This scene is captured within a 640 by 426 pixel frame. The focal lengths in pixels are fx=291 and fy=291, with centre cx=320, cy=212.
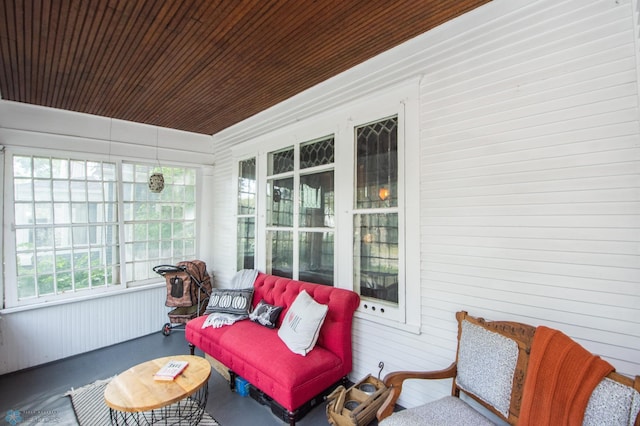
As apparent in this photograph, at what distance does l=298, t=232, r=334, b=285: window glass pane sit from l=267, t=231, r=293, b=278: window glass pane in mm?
216

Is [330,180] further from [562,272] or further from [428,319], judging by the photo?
[562,272]

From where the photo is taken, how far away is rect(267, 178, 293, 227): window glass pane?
370 centimetres

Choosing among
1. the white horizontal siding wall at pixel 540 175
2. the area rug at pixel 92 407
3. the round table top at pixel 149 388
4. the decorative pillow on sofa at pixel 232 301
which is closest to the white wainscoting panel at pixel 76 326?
the area rug at pixel 92 407

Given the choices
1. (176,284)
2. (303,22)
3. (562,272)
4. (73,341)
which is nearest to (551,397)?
(562,272)

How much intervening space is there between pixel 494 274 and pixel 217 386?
2.80m

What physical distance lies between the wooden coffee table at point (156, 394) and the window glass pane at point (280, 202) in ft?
6.06

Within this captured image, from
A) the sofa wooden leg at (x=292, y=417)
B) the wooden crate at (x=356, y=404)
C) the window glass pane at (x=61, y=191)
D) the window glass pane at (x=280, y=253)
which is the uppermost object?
the window glass pane at (x=61, y=191)

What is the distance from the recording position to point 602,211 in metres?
1.66

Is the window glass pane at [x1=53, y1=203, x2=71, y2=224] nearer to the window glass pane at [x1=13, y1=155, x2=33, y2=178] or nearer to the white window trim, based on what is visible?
the window glass pane at [x1=13, y1=155, x2=33, y2=178]

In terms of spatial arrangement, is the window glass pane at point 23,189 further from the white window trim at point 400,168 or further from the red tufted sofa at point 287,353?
the white window trim at point 400,168

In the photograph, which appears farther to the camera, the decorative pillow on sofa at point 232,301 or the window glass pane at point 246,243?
the window glass pane at point 246,243

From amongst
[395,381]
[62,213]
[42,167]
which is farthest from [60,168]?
[395,381]

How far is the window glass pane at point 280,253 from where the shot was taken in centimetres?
369

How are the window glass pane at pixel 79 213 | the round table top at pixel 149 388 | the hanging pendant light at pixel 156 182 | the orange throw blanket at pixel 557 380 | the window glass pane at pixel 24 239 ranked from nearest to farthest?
the orange throw blanket at pixel 557 380 → the round table top at pixel 149 388 → the window glass pane at pixel 24 239 → the window glass pane at pixel 79 213 → the hanging pendant light at pixel 156 182
